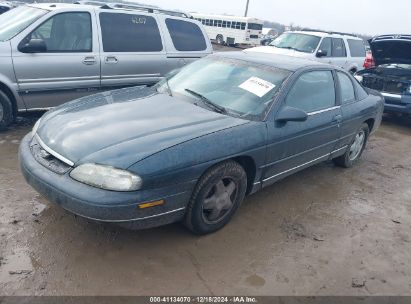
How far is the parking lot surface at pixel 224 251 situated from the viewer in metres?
2.73

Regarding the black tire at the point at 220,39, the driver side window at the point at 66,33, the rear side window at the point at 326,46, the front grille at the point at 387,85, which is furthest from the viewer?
the black tire at the point at 220,39

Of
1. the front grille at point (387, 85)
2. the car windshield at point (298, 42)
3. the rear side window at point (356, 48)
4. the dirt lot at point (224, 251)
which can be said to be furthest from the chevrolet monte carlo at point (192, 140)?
the rear side window at point (356, 48)

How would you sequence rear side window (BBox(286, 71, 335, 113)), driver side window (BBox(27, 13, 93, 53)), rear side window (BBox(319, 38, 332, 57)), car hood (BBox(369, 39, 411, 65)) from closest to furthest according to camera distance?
rear side window (BBox(286, 71, 335, 113)), driver side window (BBox(27, 13, 93, 53)), car hood (BBox(369, 39, 411, 65)), rear side window (BBox(319, 38, 332, 57))

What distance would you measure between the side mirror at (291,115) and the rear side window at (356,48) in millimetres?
9821

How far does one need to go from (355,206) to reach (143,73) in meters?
3.79

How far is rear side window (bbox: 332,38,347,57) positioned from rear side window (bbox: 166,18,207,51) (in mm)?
6061

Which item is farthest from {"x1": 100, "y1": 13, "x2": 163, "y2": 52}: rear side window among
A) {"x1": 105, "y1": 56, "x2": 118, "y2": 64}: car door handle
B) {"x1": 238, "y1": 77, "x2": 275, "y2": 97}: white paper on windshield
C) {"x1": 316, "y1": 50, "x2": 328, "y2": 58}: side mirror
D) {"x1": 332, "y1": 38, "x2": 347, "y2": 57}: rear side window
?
{"x1": 332, "y1": 38, "x2": 347, "y2": 57}: rear side window

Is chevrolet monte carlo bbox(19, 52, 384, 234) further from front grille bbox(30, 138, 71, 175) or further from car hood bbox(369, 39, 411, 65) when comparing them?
car hood bbox(369, 39, 411, 65)

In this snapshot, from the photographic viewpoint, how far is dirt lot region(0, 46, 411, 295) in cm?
273

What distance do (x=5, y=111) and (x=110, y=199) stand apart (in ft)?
10.6

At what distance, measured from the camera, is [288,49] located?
11.2 metres

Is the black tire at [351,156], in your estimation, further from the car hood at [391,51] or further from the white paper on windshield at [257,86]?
the car hood at [391,51]

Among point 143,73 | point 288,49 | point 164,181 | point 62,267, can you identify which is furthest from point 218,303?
point 288,49

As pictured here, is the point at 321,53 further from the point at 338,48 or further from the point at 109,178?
the point at 109,178
